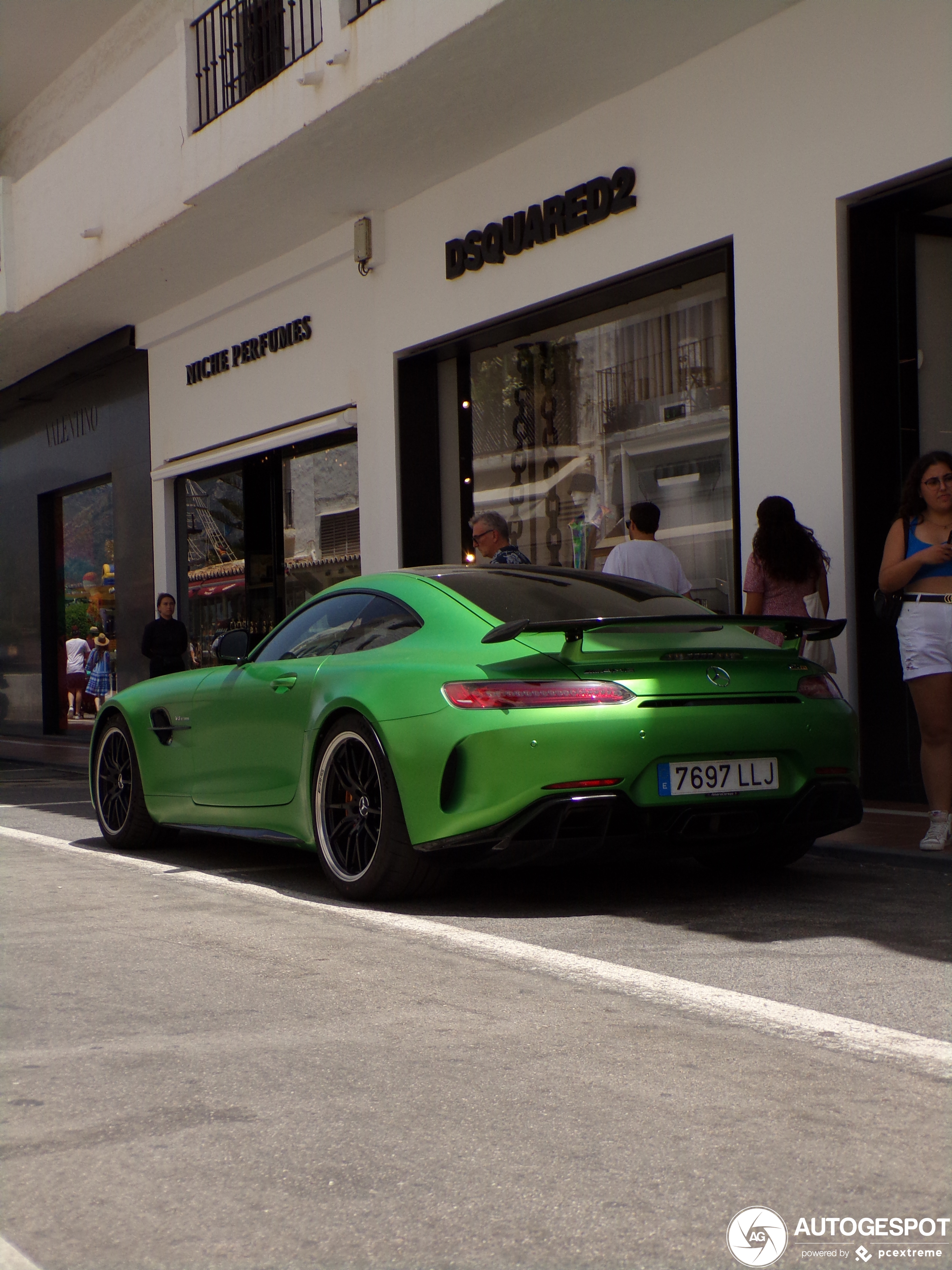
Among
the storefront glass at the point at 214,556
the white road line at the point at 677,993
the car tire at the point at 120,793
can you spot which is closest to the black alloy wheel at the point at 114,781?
the car tire at the point at 120,793

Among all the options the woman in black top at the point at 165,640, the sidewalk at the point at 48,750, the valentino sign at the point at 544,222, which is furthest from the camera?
the woman in black top at the point at 165,640

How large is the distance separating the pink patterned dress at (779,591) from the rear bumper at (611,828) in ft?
8.87

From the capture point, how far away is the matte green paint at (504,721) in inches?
206

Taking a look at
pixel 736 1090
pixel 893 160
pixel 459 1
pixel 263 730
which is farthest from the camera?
pixel 459 1

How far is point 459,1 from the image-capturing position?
967 centimetres

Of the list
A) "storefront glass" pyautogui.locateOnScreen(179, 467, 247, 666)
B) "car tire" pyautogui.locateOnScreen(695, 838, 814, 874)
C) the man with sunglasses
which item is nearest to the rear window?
"car tire" pyautogui.locateOnScreen(695, 838, 814, 874)

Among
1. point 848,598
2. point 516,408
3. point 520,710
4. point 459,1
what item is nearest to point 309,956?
point 520,710

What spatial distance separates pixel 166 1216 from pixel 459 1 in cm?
880

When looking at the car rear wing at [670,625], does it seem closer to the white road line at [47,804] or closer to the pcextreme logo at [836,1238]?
the pcextreme logo at [836,1238]

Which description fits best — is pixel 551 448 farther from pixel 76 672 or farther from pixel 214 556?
pixel 76 672

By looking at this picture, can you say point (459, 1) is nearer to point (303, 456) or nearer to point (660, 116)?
point (660, 116)

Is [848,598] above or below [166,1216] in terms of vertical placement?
above

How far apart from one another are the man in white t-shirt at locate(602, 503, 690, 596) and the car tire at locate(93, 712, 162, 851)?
125 inches

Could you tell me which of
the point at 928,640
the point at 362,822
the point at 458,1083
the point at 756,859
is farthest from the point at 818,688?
the point at 458,1083
